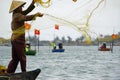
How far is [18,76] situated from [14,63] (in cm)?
38

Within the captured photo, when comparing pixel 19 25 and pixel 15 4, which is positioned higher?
pixel 15 4

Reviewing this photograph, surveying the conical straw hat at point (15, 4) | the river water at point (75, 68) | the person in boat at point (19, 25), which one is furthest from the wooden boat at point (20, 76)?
the river water at point (75, 68)

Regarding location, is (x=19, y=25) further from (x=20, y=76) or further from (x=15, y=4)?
(x=20, y=76)

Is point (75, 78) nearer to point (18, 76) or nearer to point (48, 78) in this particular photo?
point (48, 78)

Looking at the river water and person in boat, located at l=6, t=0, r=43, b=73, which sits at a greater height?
person in boat, located at l=6, t=0, r=43, b=73

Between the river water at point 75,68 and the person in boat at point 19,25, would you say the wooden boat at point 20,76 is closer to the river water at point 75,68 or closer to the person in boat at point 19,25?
the person in boat at point 19,25

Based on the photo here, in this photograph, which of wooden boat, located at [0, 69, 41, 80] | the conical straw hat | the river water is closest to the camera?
the conical straw hat

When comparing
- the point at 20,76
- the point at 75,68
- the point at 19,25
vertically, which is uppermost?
the point at 19,25

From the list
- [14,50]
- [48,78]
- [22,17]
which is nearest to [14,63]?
[14,50]

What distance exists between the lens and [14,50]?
10.6 m

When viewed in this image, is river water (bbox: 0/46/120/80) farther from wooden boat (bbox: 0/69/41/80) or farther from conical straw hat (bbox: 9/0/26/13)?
conical straw hat (bbox: 9/0/26/13)

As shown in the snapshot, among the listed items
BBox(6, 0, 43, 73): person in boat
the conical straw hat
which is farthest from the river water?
the conical straw hat

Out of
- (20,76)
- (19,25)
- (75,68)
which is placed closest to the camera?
(19,25)

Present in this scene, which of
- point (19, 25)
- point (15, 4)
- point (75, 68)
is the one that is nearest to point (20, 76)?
point (19, 25)
